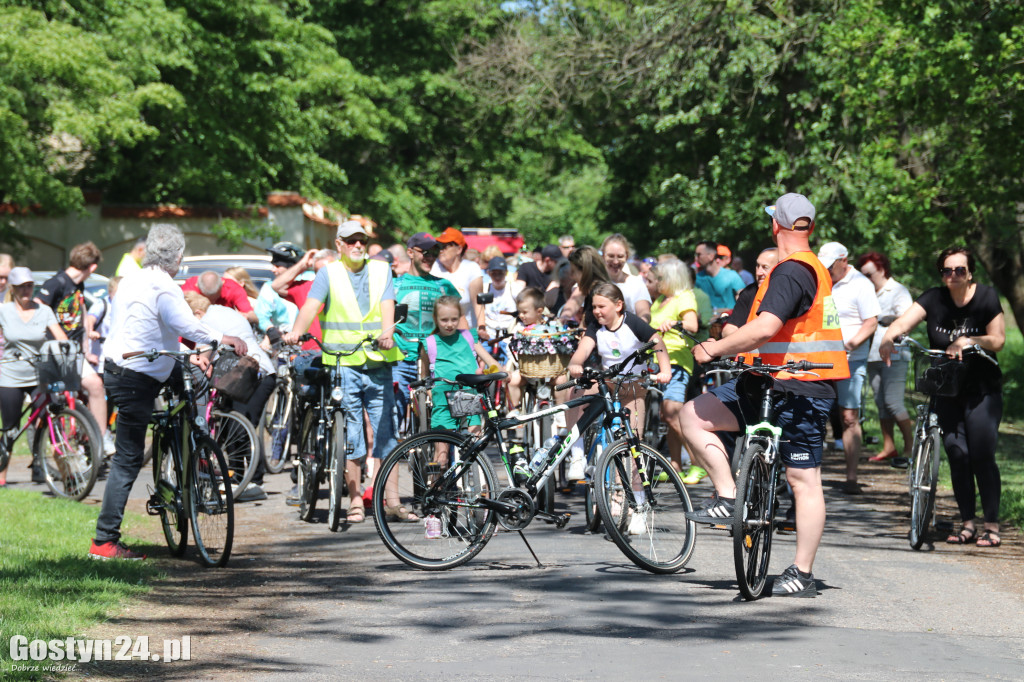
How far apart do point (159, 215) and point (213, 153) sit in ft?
8.03

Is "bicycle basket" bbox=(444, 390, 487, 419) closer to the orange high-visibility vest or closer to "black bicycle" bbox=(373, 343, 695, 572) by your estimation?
"black bicycle" bbox=(373, 343, 695, 572)

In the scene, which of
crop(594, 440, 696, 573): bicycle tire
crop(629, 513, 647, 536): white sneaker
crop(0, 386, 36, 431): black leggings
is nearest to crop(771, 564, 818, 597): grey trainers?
crop(594, 440, 696, 573): bicycle tire

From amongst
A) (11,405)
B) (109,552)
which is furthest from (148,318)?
(11,405)

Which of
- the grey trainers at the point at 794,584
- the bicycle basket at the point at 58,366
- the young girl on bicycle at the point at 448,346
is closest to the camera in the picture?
the grey trainers at the point at 794,584

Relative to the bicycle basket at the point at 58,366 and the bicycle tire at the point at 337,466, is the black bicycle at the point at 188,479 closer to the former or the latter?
the bicycle tire at the point at 337,466

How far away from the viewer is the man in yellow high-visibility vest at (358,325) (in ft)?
30.0

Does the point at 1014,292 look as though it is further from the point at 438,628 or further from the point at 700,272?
the point at 438,628

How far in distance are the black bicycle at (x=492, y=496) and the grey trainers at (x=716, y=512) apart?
1.63ft

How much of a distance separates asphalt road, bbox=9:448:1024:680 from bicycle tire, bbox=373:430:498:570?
117 millimetres

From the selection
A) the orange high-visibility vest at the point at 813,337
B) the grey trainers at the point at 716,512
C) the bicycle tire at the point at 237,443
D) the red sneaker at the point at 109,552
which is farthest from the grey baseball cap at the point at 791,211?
the bicycle tire at the point at 237,443

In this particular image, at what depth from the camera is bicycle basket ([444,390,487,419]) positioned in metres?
8.20

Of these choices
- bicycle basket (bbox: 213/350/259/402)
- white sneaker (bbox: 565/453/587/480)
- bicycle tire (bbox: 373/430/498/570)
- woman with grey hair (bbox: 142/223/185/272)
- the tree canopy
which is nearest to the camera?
bicycle tire (bbox: 373/430/498/570)

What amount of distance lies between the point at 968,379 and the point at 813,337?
2.40 m

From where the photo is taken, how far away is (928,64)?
14.9 m
